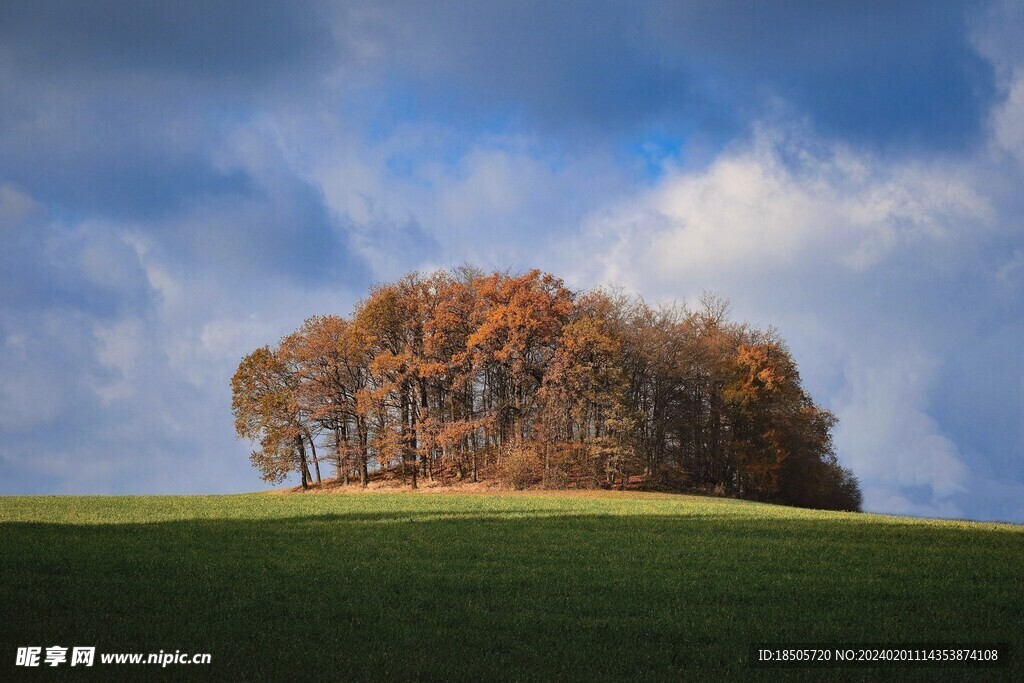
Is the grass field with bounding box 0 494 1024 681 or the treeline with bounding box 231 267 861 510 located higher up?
the treeline with bounding box 231 267 861 510

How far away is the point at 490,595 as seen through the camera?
14820mm

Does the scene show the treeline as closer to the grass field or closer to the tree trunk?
the tree trunk

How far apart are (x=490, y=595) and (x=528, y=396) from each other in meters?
36.7

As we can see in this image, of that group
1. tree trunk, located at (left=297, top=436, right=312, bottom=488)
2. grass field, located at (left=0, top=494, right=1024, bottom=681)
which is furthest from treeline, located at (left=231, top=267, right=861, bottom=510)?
→ grass field, located at (left=0, top=494, right=1024, bottom=681)

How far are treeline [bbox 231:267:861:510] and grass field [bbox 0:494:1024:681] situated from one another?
2297cm

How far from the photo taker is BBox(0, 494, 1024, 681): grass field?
11023 millimetres

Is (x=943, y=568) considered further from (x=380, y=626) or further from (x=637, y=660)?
(x=380, y=626)

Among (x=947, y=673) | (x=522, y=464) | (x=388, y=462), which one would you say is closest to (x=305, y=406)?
(x=388, y=462)

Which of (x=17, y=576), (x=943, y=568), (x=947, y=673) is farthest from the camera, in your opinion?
(x=943, y=568)

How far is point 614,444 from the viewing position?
48.0m

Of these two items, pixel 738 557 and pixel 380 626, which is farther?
pixel 738 557

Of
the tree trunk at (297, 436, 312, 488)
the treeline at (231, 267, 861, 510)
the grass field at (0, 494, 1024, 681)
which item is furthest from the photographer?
the tree trunk at (297, 436, 312, 488)

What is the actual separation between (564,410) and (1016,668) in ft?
125

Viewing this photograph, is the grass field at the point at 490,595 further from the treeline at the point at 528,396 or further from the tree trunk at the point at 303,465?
the tree trunk at the point at 303,465
